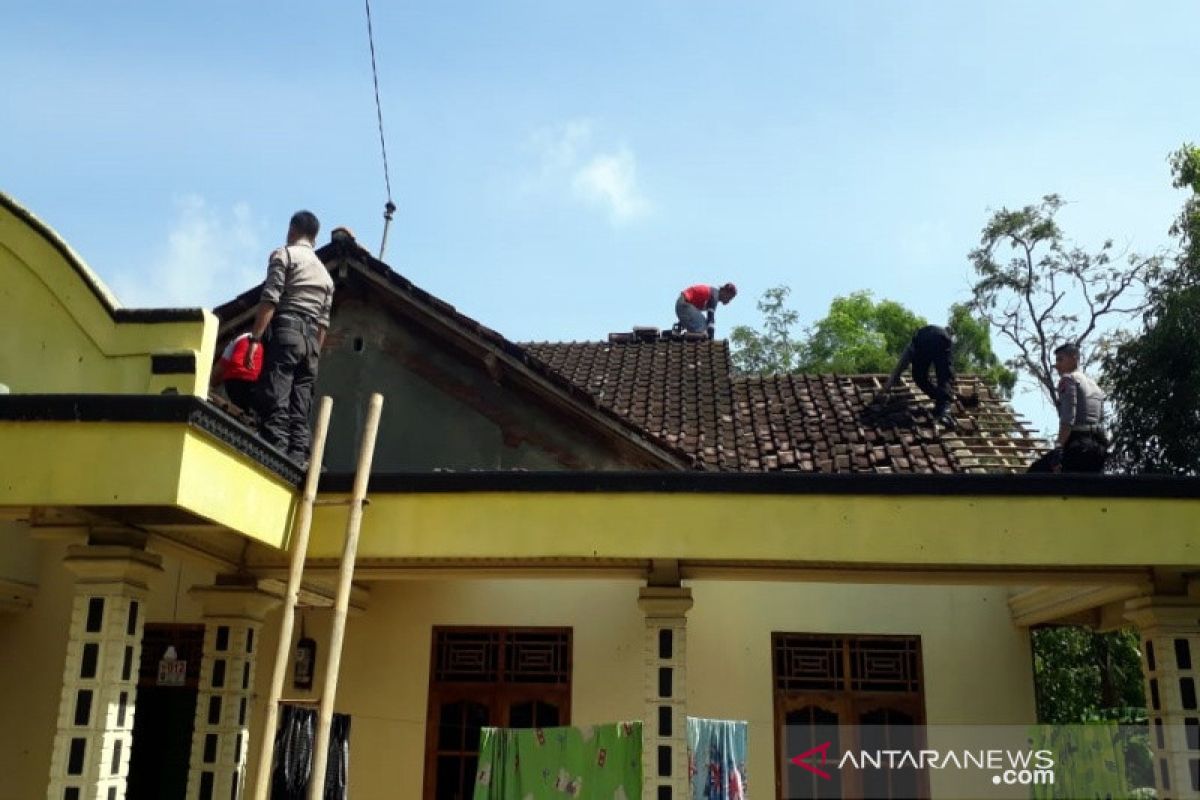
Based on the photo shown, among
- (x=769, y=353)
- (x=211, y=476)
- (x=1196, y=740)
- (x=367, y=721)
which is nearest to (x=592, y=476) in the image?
(x=211, y=476)

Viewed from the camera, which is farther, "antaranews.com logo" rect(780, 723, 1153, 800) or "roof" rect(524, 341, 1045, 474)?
"roof" rect(524, 341, 1045, 474)

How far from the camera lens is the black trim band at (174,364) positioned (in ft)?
17.7

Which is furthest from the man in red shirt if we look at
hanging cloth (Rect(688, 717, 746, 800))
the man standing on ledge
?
hanging cloth (Rect(688, 717, 746, 800))

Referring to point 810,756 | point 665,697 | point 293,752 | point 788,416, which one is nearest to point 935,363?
point 788,416

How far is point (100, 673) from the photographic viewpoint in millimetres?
5223

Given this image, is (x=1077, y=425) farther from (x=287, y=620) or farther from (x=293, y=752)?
(x=293, y=752)

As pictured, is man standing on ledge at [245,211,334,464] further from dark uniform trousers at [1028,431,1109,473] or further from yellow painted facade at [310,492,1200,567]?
dark uniform trousers at [1028,431,1109,473]

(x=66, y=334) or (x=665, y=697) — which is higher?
(x=66, y=334)

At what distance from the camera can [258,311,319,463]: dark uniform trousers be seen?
Answer: 6.13 m

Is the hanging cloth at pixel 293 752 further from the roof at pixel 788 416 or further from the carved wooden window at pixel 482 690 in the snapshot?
Answer: the roof at pixel 788 416

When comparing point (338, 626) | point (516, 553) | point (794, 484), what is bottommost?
point (338, 626)

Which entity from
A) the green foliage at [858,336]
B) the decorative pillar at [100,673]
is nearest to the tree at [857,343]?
the green foliage at [858,336]

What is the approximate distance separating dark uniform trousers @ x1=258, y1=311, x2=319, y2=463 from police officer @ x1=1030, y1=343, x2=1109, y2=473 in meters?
4.80

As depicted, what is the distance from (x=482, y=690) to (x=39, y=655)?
3.77 metres
